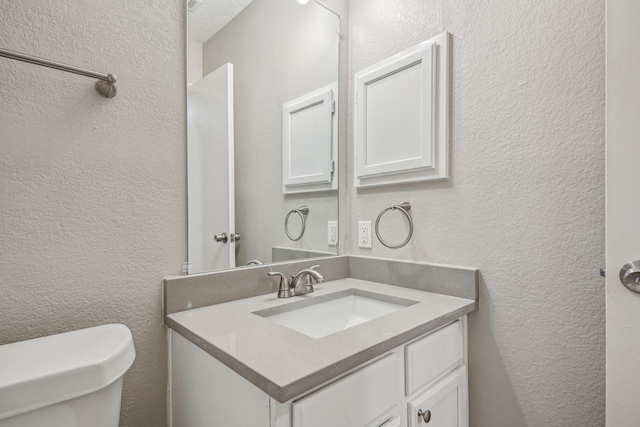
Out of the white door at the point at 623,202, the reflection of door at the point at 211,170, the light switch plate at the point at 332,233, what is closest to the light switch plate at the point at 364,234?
the light switch plate at the point at 332,233

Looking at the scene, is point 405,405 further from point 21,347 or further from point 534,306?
point 21,347

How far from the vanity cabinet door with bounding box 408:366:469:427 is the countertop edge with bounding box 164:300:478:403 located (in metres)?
0.20

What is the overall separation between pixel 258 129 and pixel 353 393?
3.40 ft

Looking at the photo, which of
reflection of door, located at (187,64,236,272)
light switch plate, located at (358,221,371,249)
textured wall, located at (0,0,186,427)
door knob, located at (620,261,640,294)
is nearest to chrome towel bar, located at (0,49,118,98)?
textured wall, located at (0,0,186,427)

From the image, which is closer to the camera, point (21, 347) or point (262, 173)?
point (21, 347)

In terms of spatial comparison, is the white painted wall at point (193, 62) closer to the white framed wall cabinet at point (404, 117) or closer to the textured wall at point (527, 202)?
the white framed wall cabinet at point (404, 117)

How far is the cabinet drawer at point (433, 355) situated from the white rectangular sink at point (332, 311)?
0.17 meters

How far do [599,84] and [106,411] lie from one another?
4.98ft

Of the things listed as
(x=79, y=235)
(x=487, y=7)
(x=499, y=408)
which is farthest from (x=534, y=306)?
(x=79, y=235)

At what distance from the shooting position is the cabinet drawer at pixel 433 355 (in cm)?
90

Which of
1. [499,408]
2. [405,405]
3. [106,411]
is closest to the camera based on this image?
[106,411]

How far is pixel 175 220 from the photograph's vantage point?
3.51 ft

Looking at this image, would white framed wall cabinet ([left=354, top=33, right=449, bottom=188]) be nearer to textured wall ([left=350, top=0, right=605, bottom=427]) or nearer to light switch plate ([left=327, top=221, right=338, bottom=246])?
textured wall ([left=350, top=0, right=605, bottom=427])

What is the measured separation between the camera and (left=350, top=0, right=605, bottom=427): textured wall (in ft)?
3.05
